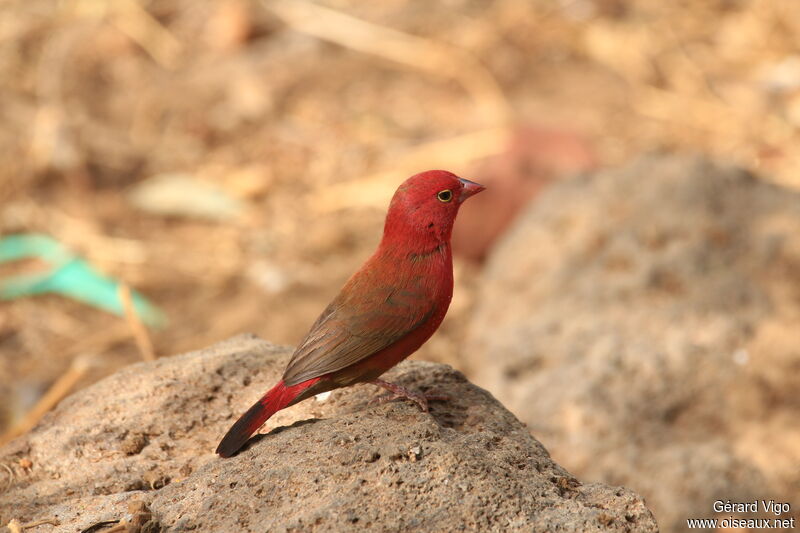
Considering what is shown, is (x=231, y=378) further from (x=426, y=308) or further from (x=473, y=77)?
(x=473, y=77)

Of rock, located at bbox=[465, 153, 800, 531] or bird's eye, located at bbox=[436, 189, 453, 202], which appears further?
rock, located at bbox=[465, 153, 800, 531]

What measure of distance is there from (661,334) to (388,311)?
2222 mm

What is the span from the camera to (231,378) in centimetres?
347

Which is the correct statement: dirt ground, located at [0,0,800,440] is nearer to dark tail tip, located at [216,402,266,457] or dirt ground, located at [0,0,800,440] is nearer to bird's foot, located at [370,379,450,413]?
bird's foot, located at [370,379,450,413]

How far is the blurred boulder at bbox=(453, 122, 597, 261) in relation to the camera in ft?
23.4

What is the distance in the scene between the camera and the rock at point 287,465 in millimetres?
2609

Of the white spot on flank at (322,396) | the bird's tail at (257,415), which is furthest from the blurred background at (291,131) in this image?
the bird's tail at (257,415)

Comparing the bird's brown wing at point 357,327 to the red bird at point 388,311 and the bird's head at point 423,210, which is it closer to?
the red bird at point 388,311

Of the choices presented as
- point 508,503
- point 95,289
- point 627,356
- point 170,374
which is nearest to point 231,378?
point 170,374

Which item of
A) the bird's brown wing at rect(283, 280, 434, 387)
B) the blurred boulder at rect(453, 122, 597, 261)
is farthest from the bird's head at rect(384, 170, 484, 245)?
the blurred boulder at rect(453, 122, 597, 261)

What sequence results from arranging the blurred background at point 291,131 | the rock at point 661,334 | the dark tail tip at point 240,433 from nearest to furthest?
the dark tail tip at point 240,433 < the rock at point 661,334 < the blurred background at point 291,131

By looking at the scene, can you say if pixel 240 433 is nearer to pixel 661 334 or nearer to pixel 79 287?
pixel 661 334

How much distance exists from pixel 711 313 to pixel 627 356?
21.1 inches

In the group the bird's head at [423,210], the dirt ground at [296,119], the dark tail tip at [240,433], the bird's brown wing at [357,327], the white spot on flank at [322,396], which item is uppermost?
the bird's head at [423,210]
